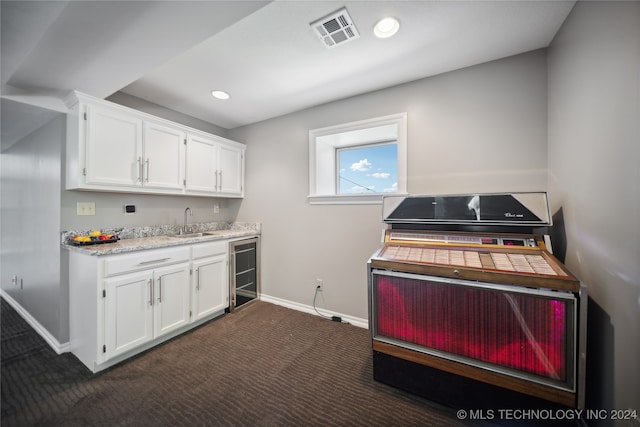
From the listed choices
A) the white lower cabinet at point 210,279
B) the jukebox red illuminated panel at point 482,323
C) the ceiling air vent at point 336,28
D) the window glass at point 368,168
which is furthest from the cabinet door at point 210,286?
the ceiling air vent at point 336,28

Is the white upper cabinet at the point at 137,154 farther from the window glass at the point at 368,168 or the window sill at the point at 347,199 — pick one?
the window glass at the point at 368,168

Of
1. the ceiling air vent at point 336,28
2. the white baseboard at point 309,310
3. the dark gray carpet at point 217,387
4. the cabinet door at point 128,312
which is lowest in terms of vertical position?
the dark gray carpet at point 217,387

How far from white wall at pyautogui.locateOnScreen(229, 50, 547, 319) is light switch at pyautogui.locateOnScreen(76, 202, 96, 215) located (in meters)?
1.56

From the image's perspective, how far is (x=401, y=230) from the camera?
72.9 inches

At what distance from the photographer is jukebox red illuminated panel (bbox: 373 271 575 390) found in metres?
1.16

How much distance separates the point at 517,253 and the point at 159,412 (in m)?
2.40

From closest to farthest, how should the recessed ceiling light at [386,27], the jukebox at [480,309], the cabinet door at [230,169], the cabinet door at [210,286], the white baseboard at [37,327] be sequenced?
the jukebox at [480,309]
the recessed ceiling light at [386,27]
the white baseboard at [37,327]
the cabinet door at [210,286]
the cabinet door at [230,169]

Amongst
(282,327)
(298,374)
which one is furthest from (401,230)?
(282,327)

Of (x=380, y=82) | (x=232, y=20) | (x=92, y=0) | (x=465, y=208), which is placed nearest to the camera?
(x=92, y=0)

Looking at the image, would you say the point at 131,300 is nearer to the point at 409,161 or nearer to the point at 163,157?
the point at 163,157

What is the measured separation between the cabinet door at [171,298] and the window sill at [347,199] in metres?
1.51

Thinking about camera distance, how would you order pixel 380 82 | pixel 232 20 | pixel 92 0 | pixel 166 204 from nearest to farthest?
pixel 92 0 → pixel 232 20 → pixel 380 82 → pixel 166 204

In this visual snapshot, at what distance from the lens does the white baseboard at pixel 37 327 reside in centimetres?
198

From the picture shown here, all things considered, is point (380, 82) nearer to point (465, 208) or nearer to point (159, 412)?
point (465, 208)
